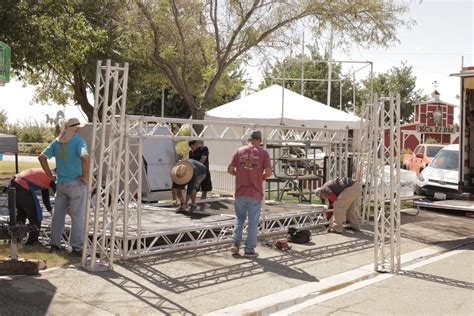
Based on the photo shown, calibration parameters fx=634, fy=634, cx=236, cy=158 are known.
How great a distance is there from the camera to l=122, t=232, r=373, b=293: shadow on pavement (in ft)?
25.3

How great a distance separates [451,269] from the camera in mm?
9227

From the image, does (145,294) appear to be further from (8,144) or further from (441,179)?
(441,179)

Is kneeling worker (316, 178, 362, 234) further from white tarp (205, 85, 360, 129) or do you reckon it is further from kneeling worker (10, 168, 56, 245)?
white tarp (205, 85, 360, 129)

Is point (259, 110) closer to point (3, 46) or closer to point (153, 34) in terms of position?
point (153, 34)

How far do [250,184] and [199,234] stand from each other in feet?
5.11

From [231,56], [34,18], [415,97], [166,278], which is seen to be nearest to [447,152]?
[231,56]

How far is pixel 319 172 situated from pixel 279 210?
16.0ft

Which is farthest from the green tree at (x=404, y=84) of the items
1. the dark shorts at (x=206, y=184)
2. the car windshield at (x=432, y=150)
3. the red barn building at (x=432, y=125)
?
the dark shorts at (x=206, y=184)

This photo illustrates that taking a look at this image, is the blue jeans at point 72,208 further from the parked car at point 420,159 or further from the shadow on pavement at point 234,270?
the parked car at point 420,159

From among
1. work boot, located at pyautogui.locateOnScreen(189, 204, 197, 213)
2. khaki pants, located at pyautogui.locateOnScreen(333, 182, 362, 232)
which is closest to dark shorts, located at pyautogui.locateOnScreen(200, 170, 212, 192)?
work boot, located at pyautogui.locateOnScreen(189, 204, 197, 213)

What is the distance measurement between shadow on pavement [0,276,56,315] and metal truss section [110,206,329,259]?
1639mm

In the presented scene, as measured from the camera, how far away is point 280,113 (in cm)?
1975

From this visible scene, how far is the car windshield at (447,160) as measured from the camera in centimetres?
1870

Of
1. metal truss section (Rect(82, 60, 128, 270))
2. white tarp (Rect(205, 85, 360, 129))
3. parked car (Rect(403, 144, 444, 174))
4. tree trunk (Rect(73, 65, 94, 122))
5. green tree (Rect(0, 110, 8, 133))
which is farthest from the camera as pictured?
green tree (Rect(0, 110, 8, 133))
